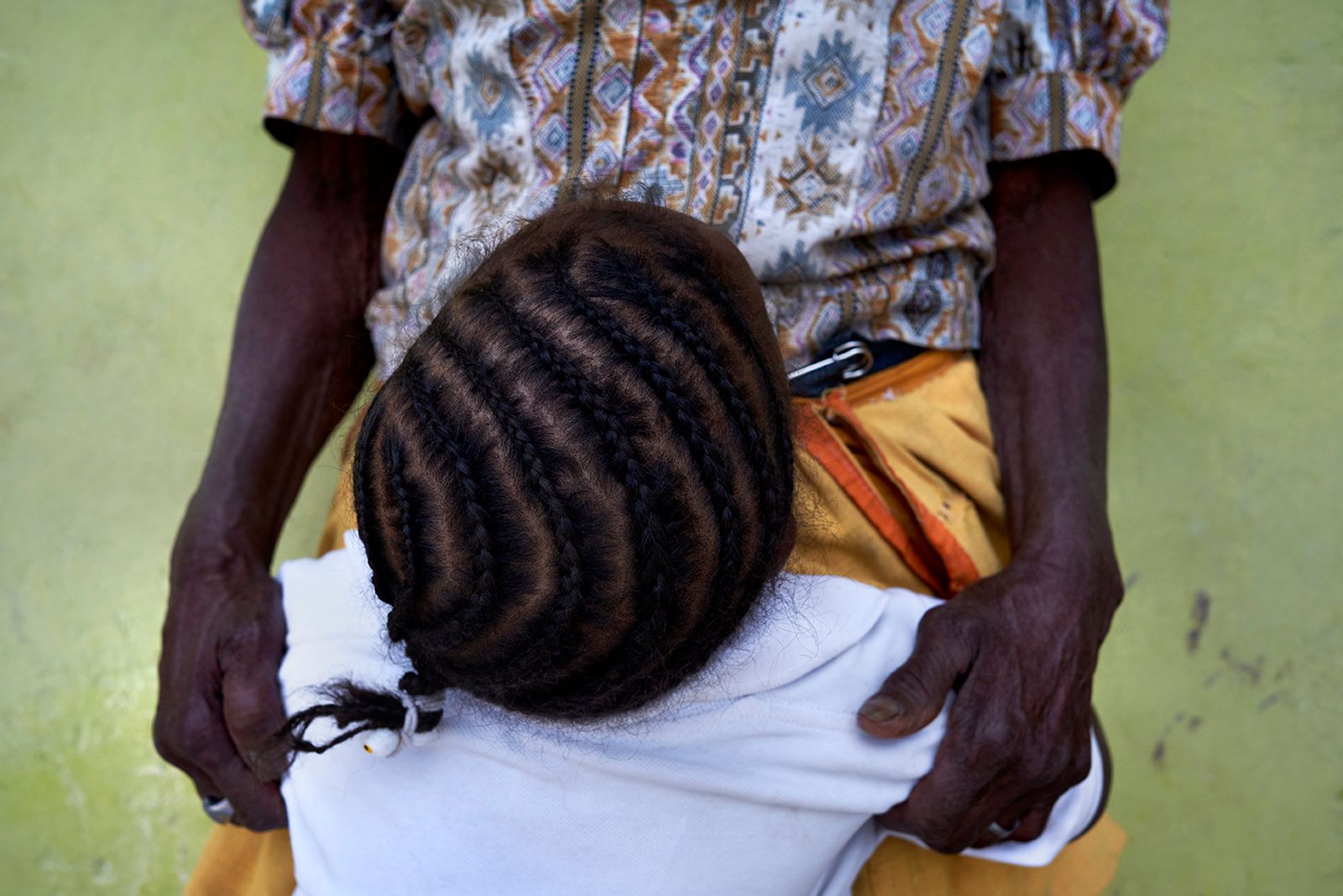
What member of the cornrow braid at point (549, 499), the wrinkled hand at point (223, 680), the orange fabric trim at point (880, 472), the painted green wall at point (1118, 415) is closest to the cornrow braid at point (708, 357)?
the cornrow braid at point (549, 499)

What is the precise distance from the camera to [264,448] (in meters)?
1.23

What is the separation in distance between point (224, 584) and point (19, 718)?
82 centimetres

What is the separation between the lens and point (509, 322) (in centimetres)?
67

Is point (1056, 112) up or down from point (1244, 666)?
up

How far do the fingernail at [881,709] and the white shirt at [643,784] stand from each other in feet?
0.08

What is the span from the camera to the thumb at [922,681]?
0.87m

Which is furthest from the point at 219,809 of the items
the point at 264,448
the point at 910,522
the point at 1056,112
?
the point at 1056,112

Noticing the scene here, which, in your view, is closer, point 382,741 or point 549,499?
point 549,499

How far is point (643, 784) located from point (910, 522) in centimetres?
45

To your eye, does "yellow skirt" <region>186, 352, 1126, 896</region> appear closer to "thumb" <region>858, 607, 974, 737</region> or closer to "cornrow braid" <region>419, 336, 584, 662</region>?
"thumb" <region>858, 607, 974, 737</region>

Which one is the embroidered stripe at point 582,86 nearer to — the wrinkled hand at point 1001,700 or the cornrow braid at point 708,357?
the cornrow braid at point 708,357

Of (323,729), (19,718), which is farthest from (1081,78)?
(19,718)

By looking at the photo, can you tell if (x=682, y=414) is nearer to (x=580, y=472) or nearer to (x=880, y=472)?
(x=580, y=472)

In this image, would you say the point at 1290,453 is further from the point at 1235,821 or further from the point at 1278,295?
the point at 1235,821
